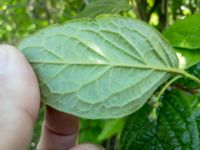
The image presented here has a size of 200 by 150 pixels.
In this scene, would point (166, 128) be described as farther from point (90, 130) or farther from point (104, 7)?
point (90, 130)

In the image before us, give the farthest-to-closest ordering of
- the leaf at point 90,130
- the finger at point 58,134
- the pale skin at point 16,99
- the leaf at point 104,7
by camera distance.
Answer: the leaf at point 90,130, the leaf at point 104,7, the finger at point 58,134, the pale skin at point 16,99

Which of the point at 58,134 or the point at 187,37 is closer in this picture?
the point at 187,37

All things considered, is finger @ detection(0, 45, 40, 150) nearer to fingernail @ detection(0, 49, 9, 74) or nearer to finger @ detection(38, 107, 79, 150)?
Result: fingernail @ detection(0, 49, 9, 74)

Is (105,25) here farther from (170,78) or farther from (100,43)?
(170,78)

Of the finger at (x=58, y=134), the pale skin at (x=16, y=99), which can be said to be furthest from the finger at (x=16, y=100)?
the finger at (x=58, y=134)

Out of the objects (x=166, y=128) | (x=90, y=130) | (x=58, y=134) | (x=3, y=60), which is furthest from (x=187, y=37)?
(x=90, y=130)

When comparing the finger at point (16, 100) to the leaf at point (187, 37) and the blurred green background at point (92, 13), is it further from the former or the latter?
the blurred green background at point (92, 13)

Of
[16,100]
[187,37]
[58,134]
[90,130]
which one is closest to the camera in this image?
[16,100]
